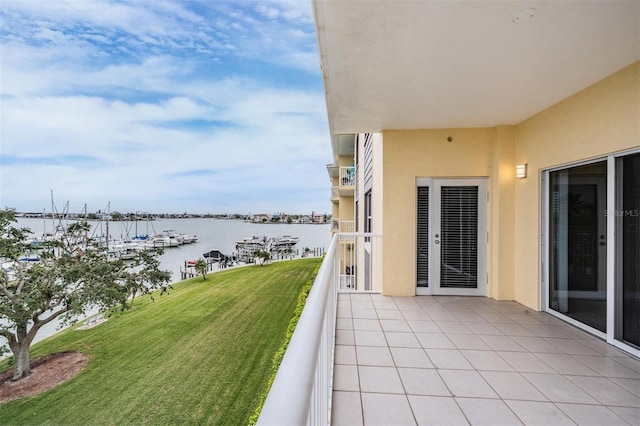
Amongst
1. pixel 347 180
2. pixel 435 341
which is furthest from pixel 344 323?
pixel 347 180

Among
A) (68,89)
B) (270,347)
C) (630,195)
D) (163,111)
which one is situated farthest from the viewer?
(163,111)

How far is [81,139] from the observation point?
1600 cm

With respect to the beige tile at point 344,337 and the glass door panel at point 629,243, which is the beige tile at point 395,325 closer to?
the beige tile at point 344,337

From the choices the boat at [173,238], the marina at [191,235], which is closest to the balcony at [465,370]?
the marina at [191,235]

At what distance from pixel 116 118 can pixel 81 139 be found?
206 cm

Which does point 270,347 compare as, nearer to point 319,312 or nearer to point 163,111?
point 319,312

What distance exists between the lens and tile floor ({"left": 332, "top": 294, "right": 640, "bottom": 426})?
6.98 feet

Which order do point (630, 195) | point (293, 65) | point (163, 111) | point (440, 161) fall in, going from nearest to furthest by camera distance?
1. point (630, 195)
2. point (440, 161)
3. point (293, 65)
4. point (163, 111)

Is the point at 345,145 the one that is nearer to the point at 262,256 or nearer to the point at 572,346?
the point at 572,346

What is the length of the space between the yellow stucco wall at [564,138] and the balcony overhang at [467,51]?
0.16 meters

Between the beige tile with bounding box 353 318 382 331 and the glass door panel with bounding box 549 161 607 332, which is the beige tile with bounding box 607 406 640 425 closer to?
the glass door panel with bounding box 549 161 607 332

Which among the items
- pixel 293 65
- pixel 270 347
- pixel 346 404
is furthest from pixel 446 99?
pixel 293 65

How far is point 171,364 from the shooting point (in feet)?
29.7

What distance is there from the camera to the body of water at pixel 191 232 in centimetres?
1292
